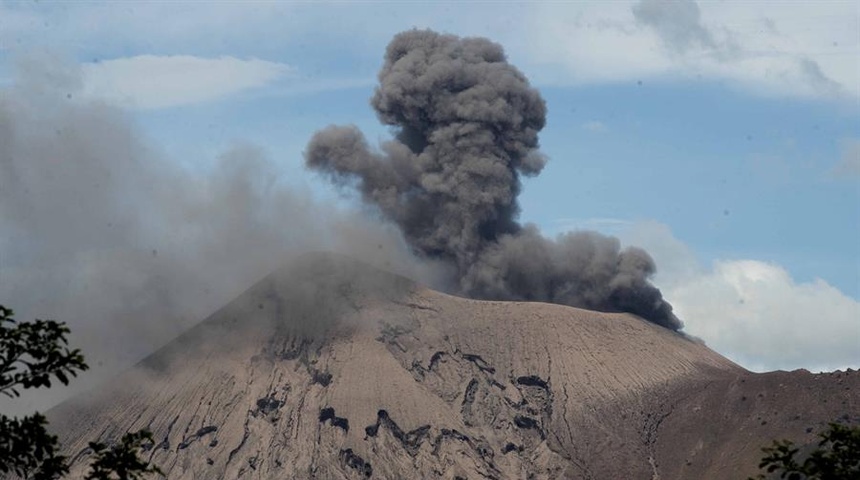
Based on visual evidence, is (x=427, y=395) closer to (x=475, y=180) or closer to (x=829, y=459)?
(x=475, y=180)

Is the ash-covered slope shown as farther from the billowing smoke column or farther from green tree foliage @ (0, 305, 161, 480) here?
green tree foliage @ (0, 305, 161, 480)

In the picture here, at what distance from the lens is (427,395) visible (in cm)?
15550

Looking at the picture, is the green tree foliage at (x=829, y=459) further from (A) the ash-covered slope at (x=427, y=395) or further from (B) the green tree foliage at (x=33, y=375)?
(A) the ash-covered slope at (x=427, y=395)

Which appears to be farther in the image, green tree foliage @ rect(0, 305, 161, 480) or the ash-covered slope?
the ash-covered slope

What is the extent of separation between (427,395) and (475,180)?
26.0 m

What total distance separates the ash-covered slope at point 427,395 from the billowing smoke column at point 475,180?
19.2 ft

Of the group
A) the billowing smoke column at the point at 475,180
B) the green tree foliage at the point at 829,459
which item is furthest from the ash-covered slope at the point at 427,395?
the green tree foliage at the point at 829,459

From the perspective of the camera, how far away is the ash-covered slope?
476ft

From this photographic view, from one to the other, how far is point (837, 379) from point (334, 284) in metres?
59.7

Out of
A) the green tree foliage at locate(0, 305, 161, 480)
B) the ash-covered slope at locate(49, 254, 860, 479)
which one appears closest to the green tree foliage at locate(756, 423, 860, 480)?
the green tree foliage at locate(0, 305, 161, 480)

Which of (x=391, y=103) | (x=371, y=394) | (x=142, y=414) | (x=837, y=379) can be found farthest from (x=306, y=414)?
(x=837, y=379)

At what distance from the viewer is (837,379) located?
5842 inches

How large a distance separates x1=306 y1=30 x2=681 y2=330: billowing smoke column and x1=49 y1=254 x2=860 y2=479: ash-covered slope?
5863 mm

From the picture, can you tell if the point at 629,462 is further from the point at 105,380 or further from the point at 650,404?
the point at 105,380
